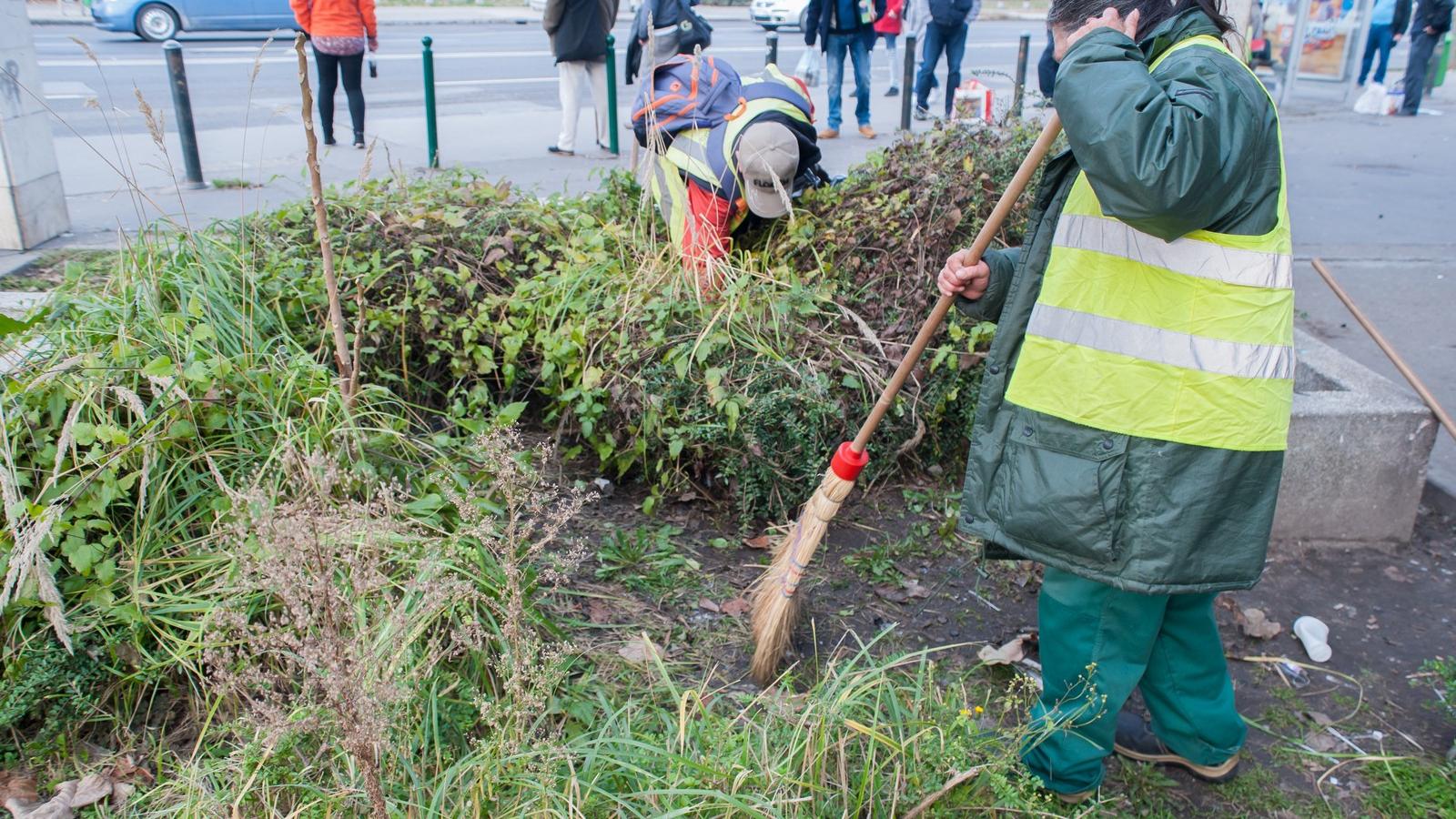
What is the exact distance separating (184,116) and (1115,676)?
7.48 metres

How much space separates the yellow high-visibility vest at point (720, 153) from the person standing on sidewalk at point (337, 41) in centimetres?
564

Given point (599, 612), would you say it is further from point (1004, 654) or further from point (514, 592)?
point (1004, 654)

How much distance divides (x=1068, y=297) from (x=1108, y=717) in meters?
1.01

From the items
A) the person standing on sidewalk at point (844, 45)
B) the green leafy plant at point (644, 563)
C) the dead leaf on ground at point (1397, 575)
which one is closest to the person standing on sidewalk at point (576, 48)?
the person standing on sidewalk at point (844, 45)

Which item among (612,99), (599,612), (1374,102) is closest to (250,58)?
(612,99)

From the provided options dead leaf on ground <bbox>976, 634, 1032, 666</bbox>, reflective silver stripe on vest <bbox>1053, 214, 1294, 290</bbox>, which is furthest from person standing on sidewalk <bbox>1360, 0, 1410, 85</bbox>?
reflective silver stripe on vest <bbox>1053, 214, 1294, 290</bbox>

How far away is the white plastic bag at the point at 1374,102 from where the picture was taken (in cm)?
1359

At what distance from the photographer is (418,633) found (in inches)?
93.3

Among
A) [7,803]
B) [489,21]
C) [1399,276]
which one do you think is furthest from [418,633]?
[489,21]

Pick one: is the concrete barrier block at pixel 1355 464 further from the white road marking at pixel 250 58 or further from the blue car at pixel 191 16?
the blue car at pixel 191 16

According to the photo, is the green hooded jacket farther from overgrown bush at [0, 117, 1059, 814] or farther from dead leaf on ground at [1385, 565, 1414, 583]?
dead leaf on ground at [1385, 565, 1414, 583]

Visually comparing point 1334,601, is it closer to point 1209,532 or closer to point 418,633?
point 1209,532

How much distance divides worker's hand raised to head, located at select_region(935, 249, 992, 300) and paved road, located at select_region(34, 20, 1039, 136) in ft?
28.1

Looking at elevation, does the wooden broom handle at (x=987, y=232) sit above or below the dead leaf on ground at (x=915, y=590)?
above
